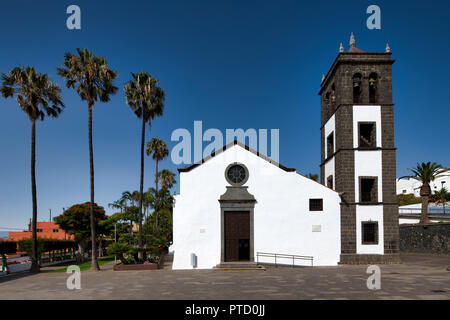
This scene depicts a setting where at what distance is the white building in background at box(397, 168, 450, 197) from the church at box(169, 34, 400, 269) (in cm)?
5067

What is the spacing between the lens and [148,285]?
16.2 meters

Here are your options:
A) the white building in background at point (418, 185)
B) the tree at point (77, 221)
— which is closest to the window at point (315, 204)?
the tree at point (77, 221)

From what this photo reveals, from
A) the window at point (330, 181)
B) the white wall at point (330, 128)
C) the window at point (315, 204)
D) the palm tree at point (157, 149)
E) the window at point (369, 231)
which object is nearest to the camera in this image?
the window at point (369, 231)

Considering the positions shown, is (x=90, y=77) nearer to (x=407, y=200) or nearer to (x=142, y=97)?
(x=142, y=97)

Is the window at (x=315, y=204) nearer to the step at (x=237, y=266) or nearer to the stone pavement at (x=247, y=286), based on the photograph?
the stone pavement at (x=247, y=286)

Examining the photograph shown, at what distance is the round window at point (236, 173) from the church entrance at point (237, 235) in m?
2.22

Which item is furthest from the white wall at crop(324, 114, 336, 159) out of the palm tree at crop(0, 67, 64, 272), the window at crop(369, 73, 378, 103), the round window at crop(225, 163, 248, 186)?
the palm tree at crop(0, 67, 64, 272)

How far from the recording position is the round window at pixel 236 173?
24281 millimetres

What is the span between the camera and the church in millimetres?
23578

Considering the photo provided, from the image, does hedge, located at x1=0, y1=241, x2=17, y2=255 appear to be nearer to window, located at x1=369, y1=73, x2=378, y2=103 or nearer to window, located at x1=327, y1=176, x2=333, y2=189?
window, located at x1=327, y1=176, x2=333, y2=189

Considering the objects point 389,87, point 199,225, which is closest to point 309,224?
point 199,225

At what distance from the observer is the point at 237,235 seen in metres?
23.6

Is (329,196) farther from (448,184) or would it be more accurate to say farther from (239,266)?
(448,184)
